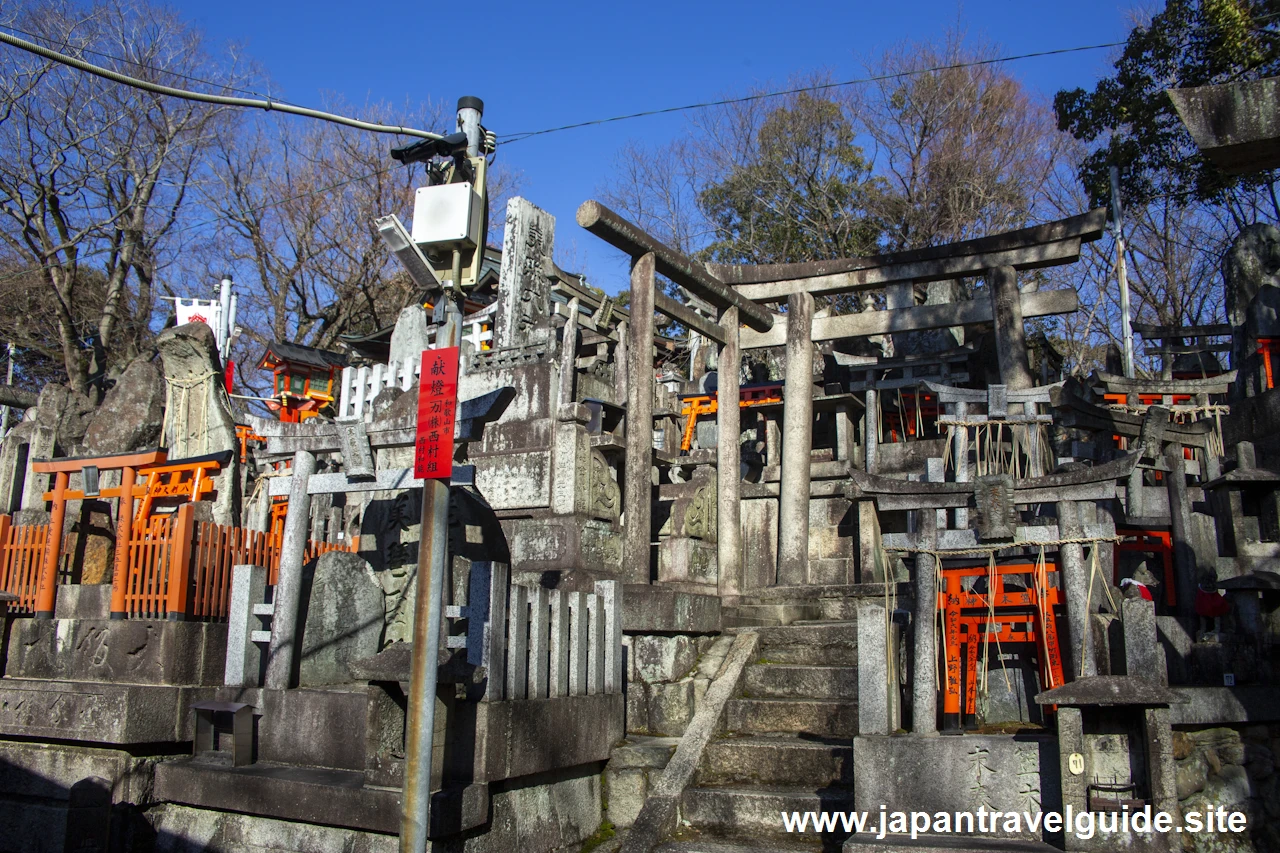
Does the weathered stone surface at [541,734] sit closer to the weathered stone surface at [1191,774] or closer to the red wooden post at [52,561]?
the weathered stone surface at [1191,774]

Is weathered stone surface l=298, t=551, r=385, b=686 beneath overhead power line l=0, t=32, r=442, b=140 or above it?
beneath

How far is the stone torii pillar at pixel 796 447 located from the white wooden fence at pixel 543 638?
3979 mm

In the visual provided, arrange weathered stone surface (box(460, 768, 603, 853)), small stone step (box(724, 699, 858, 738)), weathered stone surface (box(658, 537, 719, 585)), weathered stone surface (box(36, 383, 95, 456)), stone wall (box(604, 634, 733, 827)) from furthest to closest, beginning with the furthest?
weathered stone surface (box(36, 383, 95, 456))
weathered stone surface (box(658, 537, 719, 585))
stone wall (box(604, 634, 733, 827))
small stone step (box(724, 699, 858, 738))
weathered stone surface (box(460, 768, 603, 853))

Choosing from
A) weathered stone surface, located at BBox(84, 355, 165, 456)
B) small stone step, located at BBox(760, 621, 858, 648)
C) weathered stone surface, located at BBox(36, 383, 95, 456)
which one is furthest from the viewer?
weathered stone surface, located at BBox(36, 383, 95, 456)

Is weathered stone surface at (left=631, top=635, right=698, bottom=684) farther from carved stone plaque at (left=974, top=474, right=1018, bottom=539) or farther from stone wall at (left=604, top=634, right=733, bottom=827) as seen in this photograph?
carved stone plaque at (left=974, top=474, right=1018, bottom=539)

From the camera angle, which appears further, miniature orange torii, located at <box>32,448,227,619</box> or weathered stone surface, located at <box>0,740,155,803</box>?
miniature orange torii, located at <box>32,448,227,619</box>

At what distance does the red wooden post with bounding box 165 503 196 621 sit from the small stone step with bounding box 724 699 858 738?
4727mm

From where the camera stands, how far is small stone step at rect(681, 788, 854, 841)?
6.34m

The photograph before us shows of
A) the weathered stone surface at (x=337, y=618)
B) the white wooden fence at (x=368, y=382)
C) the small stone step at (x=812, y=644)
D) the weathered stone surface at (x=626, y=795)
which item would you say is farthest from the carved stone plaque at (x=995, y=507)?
the white wooden fence at (x=368, y=382)

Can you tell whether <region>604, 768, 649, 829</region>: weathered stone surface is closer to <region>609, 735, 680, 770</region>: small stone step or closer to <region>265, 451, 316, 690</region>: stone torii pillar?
<region>609, 735, 680, 770</region>: small stone step

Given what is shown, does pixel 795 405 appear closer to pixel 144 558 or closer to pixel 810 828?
pixel 810 828

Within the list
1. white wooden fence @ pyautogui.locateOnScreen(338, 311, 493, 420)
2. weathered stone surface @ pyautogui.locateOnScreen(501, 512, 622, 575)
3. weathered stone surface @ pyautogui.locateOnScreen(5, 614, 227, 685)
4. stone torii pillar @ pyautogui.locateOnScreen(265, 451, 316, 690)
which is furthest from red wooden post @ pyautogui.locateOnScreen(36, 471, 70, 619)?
white wooden fence @ pyautogui.locateOnScreen(338, 311, 493, 420)

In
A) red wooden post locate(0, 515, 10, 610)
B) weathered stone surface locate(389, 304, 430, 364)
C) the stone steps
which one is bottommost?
the stone steps

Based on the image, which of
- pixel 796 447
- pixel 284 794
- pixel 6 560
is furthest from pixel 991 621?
pixel 6 560
